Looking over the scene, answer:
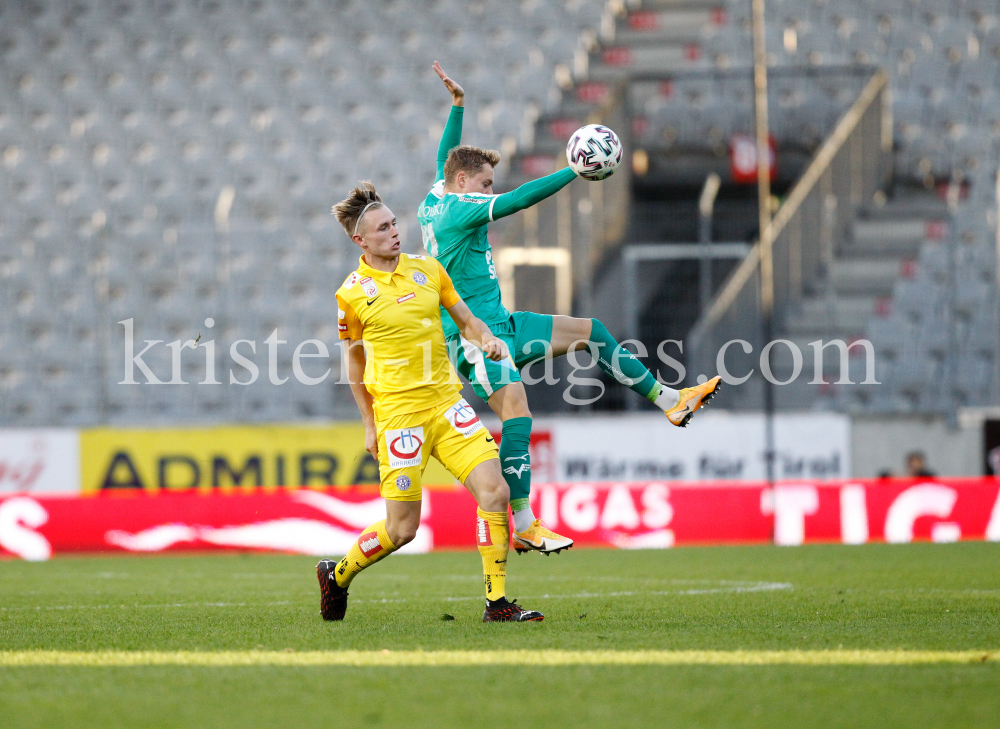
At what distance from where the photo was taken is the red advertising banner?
1170 centimetres

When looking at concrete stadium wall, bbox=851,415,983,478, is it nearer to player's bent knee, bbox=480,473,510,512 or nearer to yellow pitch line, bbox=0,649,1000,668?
player's bent knee, bbox=480,473,510,512

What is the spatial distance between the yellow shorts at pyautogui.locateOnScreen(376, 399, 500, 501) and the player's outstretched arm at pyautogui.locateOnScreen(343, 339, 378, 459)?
13 centimetres

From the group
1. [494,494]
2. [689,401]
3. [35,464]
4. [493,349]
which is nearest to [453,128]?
[493,349]

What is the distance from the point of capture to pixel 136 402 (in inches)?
614

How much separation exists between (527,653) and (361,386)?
1.68 m

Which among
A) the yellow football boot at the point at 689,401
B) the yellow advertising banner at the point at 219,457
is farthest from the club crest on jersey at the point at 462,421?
the yellow advertising banner at the point at 219,457

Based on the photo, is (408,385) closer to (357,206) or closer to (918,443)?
(357,206)

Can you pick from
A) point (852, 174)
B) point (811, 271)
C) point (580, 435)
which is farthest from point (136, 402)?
point (852, 174)

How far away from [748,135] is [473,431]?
11.8m

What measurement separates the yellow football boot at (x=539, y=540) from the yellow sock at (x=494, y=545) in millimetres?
342

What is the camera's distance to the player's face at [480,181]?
6453 mm

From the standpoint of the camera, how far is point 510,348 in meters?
6.56

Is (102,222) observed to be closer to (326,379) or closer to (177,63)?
(326,379)

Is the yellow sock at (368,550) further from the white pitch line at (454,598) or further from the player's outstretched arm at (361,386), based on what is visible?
the white pitch line at (454,598)
